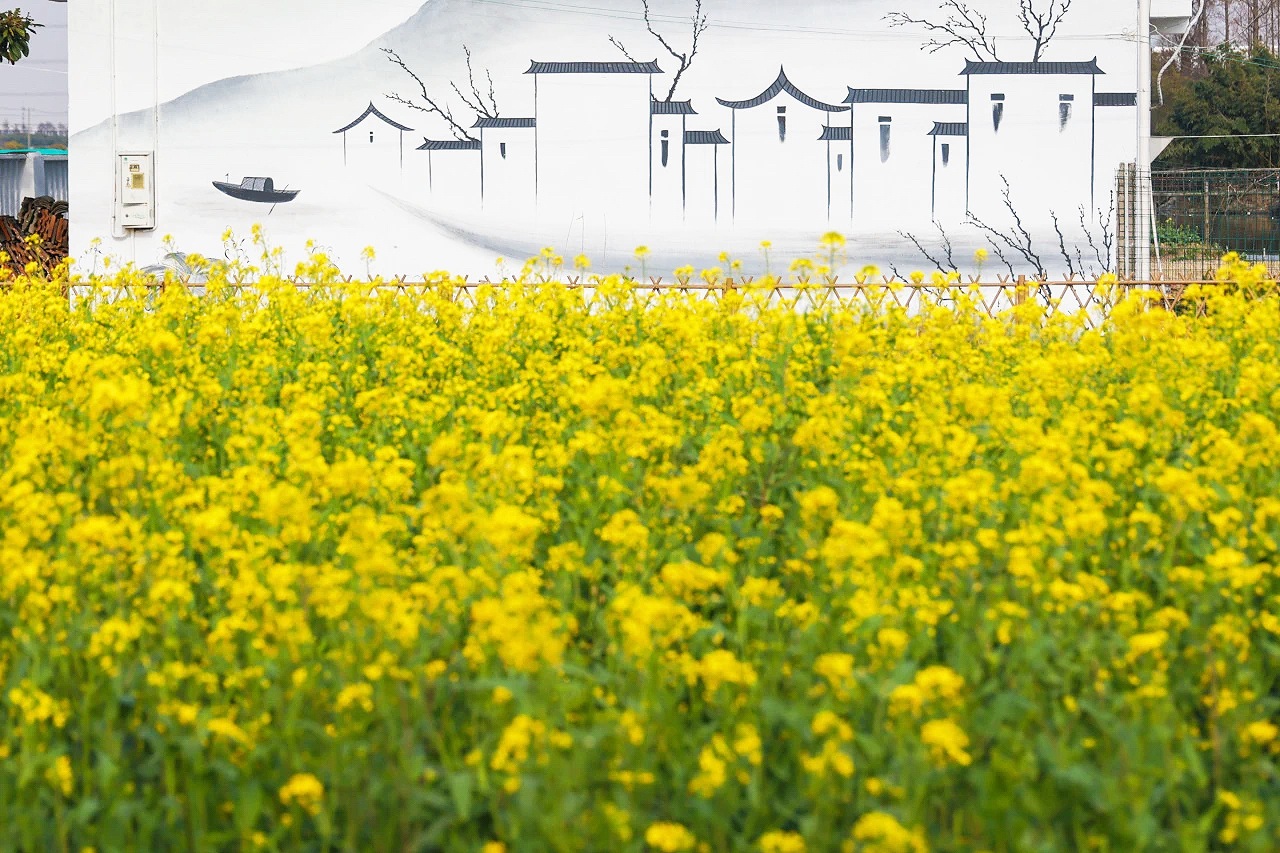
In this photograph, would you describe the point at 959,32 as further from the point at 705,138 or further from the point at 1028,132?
the point at 705,138

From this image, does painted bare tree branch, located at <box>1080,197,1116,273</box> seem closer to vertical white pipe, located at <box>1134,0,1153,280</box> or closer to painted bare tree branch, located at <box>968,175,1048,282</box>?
vertical white pipe, located at <box>1134,0,1153,280</box>

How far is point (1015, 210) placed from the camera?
1109cm

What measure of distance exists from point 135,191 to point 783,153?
16.1 ft

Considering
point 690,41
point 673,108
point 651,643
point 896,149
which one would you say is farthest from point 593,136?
point 651,643

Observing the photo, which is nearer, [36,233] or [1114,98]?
[1114,98]

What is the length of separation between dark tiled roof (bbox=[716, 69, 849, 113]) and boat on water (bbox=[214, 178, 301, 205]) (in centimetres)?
343

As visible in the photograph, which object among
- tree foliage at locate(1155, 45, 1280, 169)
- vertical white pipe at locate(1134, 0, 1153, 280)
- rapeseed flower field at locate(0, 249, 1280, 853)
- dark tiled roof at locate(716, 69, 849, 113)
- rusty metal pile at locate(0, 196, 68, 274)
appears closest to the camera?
rapeseed flower field at locate(0, 249, 1280, 853)

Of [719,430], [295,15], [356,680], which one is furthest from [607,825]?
[295,15]

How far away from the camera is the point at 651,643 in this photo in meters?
2.47

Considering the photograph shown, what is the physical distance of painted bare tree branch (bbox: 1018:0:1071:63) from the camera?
36.5ft

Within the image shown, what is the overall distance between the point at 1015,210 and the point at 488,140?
153 inches

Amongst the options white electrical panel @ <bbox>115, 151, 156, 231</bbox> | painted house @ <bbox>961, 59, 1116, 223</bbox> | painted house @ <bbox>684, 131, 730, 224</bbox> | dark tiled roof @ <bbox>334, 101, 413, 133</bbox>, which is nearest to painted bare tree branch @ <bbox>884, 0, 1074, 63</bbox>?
painted house @ <bbox>961, 59, 1116, 223</bbox>

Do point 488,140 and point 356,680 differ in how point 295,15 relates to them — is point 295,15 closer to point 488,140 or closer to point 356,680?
point 488,140

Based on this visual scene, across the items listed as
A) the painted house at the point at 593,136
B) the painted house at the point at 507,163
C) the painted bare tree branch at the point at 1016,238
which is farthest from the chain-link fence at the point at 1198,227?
the painted house at the point at 507,163
